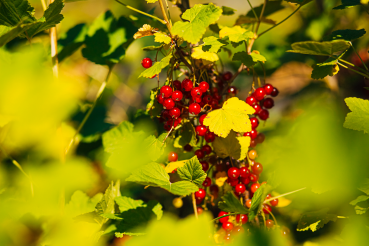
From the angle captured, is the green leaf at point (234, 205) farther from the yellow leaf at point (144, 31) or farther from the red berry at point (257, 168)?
the yellow leaf at point (144, 31)

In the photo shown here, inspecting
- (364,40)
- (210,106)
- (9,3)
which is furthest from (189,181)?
(364,40)

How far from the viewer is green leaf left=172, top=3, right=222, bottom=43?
47 cm

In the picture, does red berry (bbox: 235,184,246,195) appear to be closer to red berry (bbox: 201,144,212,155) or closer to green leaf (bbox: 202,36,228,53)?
red berry (bbox: 201,144,212,155)

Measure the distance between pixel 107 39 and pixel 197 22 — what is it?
1.61 feet

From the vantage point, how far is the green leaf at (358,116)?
0.45 m

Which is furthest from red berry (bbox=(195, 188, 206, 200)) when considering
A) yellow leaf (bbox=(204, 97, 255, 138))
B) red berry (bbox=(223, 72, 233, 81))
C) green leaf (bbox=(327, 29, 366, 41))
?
green leaf (bbox=(327, 29, 366, 41))

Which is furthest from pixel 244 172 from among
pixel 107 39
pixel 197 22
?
pixel 107 39

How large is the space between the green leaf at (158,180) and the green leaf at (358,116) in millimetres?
310

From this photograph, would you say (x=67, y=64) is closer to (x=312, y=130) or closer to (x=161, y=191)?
(x=161, y=191)

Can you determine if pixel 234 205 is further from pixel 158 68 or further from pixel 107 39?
pixel 107 39

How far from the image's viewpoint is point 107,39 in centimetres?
87

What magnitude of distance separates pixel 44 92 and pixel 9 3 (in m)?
0.38

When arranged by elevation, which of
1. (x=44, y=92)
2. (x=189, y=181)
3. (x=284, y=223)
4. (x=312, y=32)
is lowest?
(x=284, y=223)

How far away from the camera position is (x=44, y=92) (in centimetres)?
29
